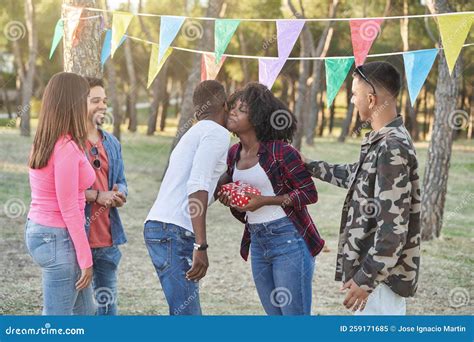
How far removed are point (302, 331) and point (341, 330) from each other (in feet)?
0.86

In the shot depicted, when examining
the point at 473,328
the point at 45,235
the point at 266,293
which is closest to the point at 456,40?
the point at 473,328

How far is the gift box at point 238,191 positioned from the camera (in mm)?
3590

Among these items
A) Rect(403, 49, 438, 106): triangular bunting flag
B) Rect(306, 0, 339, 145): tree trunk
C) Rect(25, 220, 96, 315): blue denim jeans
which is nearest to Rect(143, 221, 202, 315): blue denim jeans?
Rect(25, 220, 96, 315): blue denim jeans

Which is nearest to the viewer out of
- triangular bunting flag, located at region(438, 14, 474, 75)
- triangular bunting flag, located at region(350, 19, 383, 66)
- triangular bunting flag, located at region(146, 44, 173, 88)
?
triangular bunting flag, located at region(438, 14, 474, 75)

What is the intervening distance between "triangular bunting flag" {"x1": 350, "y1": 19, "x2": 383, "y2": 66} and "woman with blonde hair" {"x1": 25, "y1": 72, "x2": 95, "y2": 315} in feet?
10.4

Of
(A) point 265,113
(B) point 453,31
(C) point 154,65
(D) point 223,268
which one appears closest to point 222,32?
(C) point 154,65

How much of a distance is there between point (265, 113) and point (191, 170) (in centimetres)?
50

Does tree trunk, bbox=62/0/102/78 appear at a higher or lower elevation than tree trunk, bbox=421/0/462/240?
higher

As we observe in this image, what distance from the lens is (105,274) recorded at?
411 centimetres

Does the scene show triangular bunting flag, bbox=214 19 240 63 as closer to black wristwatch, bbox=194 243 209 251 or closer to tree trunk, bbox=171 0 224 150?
black wristwatch, bbox=194 243 209 251

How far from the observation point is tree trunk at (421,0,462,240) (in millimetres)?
9180

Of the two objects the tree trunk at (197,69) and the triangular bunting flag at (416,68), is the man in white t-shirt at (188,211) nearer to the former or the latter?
the triangular bunting flag at (416,68)

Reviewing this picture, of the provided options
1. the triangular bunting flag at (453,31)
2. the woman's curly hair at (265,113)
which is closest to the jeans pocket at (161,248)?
the woman's curly hair at (265,113)

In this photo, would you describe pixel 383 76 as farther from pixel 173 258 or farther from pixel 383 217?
pixel 173 258
